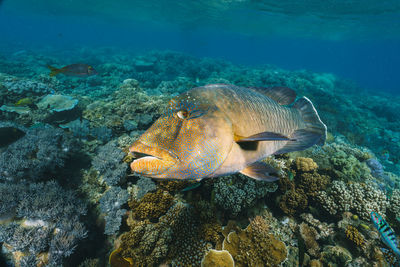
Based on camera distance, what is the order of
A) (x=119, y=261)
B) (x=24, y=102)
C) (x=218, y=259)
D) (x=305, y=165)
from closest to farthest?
(x=218, y=259) < (x=119, y=261) < (x=305, y=165) < (x=24, y=102)

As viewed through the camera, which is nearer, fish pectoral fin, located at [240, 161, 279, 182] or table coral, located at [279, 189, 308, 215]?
fish pectoral fin, located at [240, 161, 279, 182]

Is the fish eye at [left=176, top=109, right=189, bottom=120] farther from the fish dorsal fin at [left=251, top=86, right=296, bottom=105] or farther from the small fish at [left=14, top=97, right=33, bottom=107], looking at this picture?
the small fish at [left=14, top=97, right=33, bottom=107]

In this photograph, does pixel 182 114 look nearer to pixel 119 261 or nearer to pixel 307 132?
pixel 307 132

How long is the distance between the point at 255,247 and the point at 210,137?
2.95m

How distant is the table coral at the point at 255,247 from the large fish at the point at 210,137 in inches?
83.9

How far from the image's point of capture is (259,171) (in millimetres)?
1651

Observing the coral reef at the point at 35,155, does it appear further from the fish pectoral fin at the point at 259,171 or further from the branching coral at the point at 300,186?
the branching coral at the point at 300,186

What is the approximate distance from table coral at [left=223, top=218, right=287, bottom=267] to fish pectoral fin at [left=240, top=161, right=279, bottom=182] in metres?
2.21

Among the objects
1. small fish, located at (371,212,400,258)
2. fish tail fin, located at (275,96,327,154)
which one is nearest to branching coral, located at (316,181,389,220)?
small fish, located at (371,212,400,258)

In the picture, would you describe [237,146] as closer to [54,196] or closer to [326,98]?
[54,196]

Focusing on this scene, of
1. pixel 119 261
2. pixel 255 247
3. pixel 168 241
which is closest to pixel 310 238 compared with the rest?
pixel 255 247

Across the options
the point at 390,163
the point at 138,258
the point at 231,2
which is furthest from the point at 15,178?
the point at 231,2

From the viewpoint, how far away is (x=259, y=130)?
1801 millimetres

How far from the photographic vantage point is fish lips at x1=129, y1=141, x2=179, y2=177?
1.27 metres
